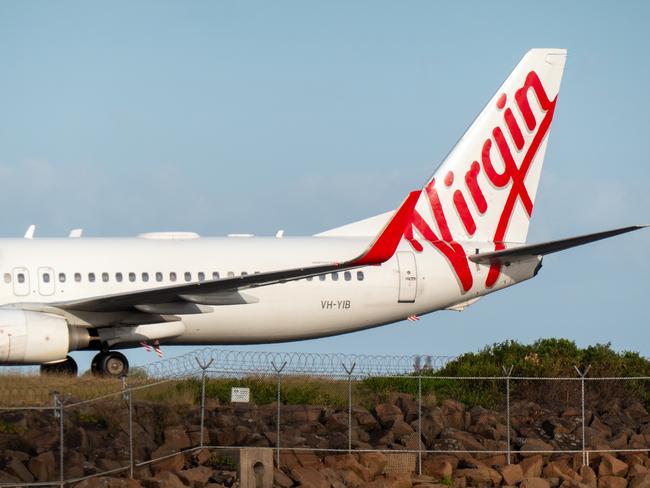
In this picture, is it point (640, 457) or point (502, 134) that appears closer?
point (640, 457)

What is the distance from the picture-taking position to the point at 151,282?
1076 inches

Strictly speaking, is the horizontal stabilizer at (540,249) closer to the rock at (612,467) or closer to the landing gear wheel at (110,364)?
the rock at (612,467)

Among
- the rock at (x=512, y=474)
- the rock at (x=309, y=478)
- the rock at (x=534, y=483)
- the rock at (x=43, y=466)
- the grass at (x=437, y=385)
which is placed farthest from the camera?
the grass at (x=437, y=385)

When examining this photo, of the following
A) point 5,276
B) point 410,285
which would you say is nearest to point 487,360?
A: point 410,285

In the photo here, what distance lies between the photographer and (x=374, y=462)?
63.3 ft

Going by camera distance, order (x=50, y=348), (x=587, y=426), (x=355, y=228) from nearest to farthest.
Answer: (x=587, y=426) → (x=50, y=348) → (x=355, y=228)

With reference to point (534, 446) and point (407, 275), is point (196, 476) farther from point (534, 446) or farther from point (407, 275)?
point (407, 275)

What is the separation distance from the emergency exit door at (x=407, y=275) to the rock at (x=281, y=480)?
1105 centimetres

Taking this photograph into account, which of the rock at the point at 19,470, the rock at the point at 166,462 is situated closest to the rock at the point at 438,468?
the rock at the point at 166,462

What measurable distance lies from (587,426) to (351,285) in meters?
7.49

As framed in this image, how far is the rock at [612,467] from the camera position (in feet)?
66.3

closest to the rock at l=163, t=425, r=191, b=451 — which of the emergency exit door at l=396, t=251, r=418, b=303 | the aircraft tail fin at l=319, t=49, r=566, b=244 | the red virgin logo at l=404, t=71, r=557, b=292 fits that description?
the emergency exit door at l=396, t=251, r=418, b=303

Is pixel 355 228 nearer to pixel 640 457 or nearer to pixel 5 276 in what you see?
pixel 5 276

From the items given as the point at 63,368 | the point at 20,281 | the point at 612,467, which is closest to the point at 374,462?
the point at 612,467
